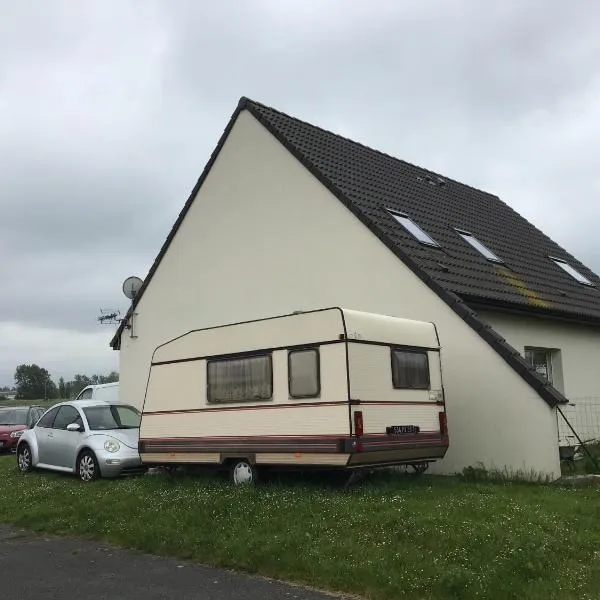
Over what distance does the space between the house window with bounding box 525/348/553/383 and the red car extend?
15459mm

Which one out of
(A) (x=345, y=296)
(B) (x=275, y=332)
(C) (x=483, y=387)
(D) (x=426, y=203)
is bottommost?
(C) (x=483, y=387)

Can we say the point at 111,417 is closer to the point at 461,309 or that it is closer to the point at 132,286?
the point at 132,286

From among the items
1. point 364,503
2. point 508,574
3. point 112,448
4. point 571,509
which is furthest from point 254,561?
point 112,448

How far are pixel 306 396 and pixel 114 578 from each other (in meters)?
3.77

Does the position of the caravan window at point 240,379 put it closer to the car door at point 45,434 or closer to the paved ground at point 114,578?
the paved ground at point 114,578

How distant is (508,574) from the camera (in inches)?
237

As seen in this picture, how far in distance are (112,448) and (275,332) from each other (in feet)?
15.9

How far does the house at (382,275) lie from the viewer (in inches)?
456

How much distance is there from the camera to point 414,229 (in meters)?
15.1

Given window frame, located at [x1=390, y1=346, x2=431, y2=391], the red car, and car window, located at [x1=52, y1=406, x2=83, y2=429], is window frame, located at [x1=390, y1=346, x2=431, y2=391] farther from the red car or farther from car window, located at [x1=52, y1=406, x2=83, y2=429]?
the red car

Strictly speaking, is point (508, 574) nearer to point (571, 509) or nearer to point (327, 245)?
point (571, 509)

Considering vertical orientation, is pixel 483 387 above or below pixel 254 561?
above

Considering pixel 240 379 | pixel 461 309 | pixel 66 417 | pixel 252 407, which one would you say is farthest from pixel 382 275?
pixel 66 417

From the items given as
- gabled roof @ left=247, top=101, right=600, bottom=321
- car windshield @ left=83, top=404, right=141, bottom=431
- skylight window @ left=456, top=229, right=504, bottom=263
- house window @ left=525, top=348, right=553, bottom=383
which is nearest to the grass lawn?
car windshield @ left=83, top=404, right=141, bottom=431
